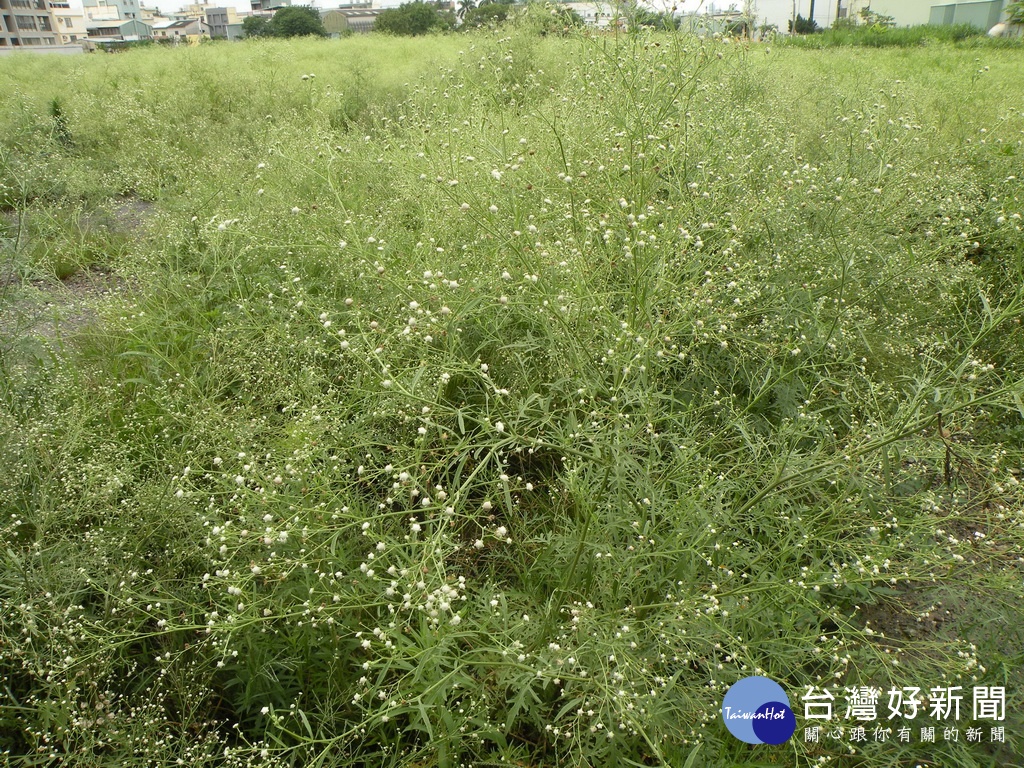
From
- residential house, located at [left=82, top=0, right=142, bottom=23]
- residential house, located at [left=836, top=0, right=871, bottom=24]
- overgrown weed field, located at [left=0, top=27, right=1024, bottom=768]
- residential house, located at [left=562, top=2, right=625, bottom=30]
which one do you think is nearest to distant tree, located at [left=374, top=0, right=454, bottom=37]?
residential house, located at [left=836, top=0, right=871, bottom=24]

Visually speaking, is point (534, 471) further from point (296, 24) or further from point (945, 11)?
point (945, 11)

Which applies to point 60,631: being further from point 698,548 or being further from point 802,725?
point 802,725

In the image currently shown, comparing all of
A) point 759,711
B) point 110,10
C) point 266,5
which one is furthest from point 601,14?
point 110,10

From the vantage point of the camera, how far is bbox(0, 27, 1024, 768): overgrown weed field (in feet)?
6.11

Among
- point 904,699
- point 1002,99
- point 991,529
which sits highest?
point 1002,99

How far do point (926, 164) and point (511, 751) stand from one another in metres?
4.84

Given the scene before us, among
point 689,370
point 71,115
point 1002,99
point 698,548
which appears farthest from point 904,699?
point 71,115

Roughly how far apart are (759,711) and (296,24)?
→ 72.4 ft

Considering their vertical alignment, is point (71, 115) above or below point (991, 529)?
above

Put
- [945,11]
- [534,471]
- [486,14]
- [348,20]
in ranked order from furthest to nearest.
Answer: [945,11], [348,20], [486,14], [534,471]

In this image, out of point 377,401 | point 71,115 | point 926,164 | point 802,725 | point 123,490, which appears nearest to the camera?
point 802,725

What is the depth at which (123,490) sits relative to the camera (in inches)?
103

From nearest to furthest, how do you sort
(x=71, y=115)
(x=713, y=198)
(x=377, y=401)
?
1. (x=377, y=401)
2. (x=713, y=198)
3. (x=71, y=115)

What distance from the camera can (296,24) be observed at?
18.8m
